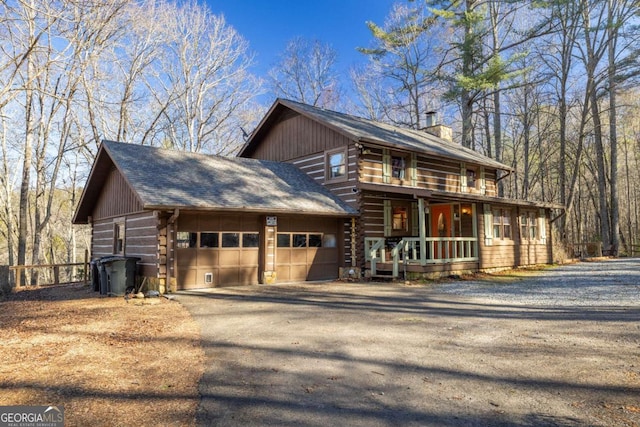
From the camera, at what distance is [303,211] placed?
13.8 m

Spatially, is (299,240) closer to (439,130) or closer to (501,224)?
(501,224)

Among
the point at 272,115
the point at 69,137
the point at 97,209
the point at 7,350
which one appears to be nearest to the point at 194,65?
the point at 69,137

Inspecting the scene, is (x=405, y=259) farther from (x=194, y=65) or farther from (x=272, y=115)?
(x=194, y=65)

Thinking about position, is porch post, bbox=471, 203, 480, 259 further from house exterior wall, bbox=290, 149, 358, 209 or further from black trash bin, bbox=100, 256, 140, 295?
black trash bin, bbox=100, 256, 140, 295

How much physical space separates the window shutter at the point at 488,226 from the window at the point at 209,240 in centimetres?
1101

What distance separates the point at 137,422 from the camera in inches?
139

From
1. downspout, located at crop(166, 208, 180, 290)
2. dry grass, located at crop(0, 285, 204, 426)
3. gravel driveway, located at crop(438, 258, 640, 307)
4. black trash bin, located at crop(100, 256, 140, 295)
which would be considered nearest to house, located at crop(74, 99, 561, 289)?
downspout, located at crop(166, 208, 180, 290)

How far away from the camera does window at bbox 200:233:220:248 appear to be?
504 inches

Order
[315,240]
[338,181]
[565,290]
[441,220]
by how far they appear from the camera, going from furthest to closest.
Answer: [441,220] < [338,181] < [315,240] < [565,290]

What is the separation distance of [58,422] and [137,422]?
2.20 feet

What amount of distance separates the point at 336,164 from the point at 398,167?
270cm

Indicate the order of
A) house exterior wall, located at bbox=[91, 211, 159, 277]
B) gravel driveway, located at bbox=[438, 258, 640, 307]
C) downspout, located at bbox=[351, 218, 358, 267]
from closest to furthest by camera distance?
gravel driveway, located at bbox=[438, 258, 640, 307]
house exterior wall, located at bbox=[91, 211, 159, 277]
downspout, located at bbox=[351, 218, 358, 267]

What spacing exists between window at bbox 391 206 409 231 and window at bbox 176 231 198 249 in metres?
8.11

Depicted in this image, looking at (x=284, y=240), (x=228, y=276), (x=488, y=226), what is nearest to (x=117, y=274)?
(x=228, y=276)
